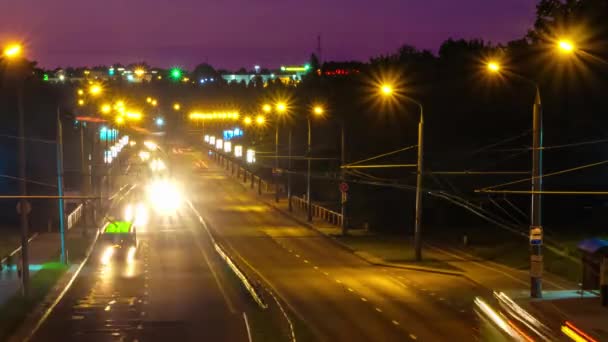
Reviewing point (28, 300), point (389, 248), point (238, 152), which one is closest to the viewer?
point (28, 300)

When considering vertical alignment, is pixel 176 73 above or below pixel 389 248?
above

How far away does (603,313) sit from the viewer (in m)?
11.9

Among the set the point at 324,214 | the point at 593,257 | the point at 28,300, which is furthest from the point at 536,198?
the point at 324,214

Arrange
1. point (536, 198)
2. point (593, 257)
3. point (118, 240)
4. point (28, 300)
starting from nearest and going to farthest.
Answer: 1. point (593, 257)
2. point (536, 198)
3. point (28, 300)
4. point (118, 240)

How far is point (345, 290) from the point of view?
34906mm

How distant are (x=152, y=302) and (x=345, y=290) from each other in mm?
7333

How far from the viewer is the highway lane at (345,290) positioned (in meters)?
26.2

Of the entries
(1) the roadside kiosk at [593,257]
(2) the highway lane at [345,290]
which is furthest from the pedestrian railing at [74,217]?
(1) the roadside kiosk at [593,257]

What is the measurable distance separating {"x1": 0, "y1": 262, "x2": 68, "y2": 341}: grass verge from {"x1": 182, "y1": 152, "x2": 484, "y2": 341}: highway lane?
8667mm

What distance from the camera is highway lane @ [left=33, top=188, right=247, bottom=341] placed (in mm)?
26141

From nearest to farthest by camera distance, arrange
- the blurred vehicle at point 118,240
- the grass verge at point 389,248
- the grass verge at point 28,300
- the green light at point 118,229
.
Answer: the grass verge at point 28,300 → the grass verge at point 389,248 → the blurred vehicle at point 118,240 → the green light at point 118,229

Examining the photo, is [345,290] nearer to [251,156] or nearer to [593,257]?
[593,257]

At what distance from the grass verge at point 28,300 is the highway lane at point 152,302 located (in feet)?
2.92

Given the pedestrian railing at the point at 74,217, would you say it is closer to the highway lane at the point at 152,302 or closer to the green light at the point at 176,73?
the highway lane at the point at 152,302
